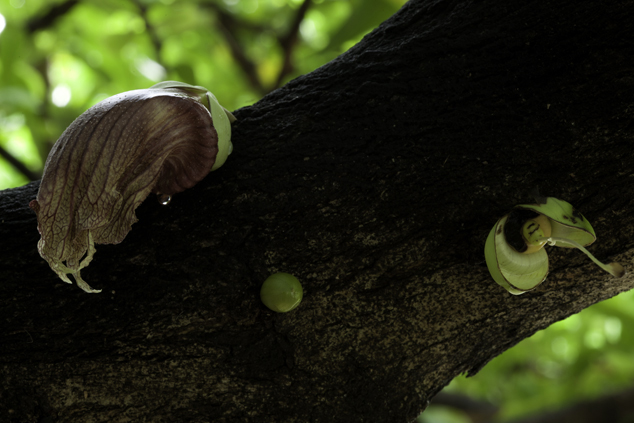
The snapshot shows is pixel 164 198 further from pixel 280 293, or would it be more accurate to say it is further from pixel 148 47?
pixel 148 47

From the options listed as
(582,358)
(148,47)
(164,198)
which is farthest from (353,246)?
(582,358)

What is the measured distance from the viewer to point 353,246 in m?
0.76

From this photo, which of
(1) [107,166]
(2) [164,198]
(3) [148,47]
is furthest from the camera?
(3) [148,47]

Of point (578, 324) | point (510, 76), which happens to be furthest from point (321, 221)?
point (578, 324)

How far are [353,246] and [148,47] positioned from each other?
6.94 ft

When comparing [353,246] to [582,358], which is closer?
[353,246]

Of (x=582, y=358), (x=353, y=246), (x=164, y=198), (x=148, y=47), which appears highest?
(x=148, y=47)

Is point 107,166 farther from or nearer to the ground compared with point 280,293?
farther from the ground

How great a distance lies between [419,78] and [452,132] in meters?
0.11

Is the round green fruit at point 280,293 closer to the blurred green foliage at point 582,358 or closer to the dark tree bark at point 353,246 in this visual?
the dark tree bark at point 353,246

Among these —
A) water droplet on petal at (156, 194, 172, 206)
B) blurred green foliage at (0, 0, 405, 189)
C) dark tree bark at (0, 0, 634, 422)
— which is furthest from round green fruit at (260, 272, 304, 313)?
blurred green foliage at (0, 0, 405, 189)

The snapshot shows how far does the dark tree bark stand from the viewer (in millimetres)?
716

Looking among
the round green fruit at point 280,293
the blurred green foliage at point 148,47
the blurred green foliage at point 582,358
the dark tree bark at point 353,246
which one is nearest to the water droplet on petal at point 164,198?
the dark tree bark at point 353,246

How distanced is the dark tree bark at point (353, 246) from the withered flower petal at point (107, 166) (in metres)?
0.08
